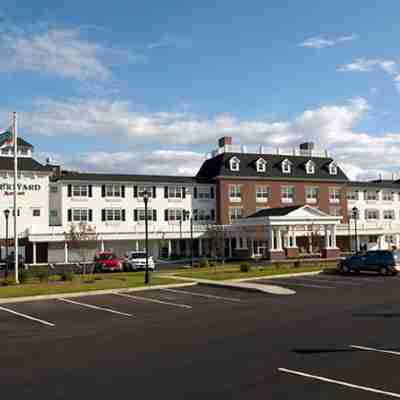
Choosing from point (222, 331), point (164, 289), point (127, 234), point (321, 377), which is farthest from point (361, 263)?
point (127, 234)

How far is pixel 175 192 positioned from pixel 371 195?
99.6ft

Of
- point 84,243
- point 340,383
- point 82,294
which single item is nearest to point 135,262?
point 84,243

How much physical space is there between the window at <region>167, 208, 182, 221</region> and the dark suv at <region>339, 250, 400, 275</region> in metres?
29.6

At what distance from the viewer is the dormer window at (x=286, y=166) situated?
67188mm

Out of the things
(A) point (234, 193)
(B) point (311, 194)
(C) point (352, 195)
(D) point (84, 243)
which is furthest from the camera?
(C) point (352, 195)

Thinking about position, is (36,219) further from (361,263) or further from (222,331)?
(222,331)

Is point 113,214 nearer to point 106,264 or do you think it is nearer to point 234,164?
point 106,264

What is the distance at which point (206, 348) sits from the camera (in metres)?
11.5

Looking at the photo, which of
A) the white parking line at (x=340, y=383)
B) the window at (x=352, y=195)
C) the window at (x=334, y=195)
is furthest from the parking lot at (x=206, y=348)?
the window at (x=352, y=195)

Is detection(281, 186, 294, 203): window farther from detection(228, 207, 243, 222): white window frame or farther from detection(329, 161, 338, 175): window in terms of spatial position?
detection(329, 161, 338, 175): window

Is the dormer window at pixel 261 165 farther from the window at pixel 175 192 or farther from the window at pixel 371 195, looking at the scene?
the window at pixel 371 195

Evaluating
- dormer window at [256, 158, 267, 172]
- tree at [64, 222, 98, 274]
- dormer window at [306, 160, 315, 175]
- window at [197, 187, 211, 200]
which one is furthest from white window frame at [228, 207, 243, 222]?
tree at [64, 222, 98, 274]

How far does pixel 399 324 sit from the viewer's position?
13.9 meters

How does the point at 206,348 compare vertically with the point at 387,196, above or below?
below
